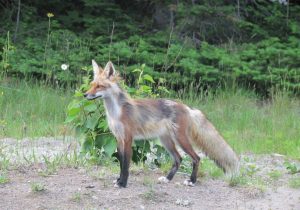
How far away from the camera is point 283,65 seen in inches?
541

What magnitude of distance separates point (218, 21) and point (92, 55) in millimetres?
3355

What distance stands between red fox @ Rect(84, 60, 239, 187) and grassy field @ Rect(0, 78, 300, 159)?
253 cm

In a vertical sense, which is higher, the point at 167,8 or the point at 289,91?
the point at 167,8

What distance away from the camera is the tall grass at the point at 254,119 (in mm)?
9562

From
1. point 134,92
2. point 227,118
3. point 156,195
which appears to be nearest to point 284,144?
point 227,118

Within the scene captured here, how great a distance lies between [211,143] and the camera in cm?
681

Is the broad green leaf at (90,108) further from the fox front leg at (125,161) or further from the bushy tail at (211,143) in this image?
the bushy tail at (211,143)

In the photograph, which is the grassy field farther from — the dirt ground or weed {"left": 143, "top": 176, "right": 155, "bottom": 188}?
weed {"left": 143, "top": 176, "right": 155, "bottom": 188}

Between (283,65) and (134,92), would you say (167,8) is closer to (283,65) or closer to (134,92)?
(283,65)

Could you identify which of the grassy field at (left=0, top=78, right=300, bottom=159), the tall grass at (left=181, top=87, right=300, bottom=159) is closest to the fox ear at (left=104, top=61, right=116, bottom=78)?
the grassy field at (left=0, top=78, right=300, bottom=159)

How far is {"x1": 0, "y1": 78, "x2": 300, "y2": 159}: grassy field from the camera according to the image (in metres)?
9.61

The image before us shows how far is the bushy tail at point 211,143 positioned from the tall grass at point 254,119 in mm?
2403

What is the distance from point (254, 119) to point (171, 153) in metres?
4.83

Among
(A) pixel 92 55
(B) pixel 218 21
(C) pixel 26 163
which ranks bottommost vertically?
(C) pixel 26 163
